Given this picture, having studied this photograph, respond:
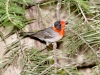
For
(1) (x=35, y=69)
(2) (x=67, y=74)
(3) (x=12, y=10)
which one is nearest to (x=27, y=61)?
(1) (x=35, y=69)

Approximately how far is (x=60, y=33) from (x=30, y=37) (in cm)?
22

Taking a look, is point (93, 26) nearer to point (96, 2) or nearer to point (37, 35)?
point (96, 2)

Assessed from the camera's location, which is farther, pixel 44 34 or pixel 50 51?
pixel 44 34

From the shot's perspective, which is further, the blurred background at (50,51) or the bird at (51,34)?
the bird at (51,34)

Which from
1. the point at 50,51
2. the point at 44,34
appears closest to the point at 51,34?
the point at 44,34

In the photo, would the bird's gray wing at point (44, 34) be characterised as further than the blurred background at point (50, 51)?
Yes

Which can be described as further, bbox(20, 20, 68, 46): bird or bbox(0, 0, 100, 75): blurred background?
bbox(20, 20, 68, 46): bird

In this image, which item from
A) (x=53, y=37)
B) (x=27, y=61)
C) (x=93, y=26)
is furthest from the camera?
(x=53, y=37)

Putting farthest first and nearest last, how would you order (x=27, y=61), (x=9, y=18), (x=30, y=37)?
1. (x=30, y=37)
2. (x=27, y=61)
3. (x=9, y=18)

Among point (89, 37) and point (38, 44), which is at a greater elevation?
point (89, 37)

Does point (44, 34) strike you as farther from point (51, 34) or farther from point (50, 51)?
point (50, 51)

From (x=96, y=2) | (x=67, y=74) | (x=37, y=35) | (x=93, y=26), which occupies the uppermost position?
(x=96, y=2)

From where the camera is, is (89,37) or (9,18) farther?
(89,37)

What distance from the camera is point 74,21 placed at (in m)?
1.08
